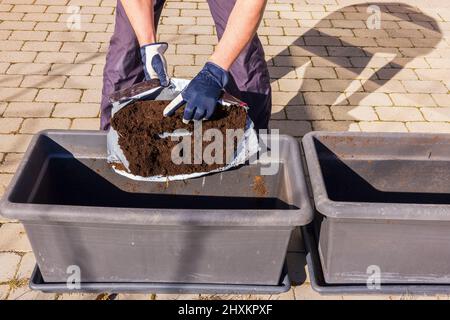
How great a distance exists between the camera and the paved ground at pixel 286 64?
11.2ft

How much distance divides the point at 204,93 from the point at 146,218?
631 millimetres

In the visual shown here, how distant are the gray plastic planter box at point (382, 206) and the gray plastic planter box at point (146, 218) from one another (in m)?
0.19

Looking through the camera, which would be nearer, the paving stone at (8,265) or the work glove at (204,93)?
the work glove at (204,93)

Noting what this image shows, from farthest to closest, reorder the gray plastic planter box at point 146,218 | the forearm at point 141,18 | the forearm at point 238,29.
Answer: the forearm at point 141,18
the forearm at point 238,29
the gray plastic planter box at point 146,218

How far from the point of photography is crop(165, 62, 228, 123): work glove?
2123 mm

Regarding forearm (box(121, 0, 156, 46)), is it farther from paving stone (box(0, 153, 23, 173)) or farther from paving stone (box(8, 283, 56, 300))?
paving stone (box(8, 283, 56, 300))

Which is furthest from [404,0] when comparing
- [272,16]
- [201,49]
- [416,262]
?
[416,262]

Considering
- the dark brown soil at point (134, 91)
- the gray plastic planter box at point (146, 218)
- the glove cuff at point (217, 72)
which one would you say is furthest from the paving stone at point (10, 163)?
the glove cuff at point (217, 72)

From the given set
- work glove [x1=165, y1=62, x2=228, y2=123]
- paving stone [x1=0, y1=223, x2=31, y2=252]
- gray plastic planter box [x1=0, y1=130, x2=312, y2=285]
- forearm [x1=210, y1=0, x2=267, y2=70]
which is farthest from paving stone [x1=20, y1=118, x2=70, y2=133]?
forearm [x1=210, y1=0, x2=267, y2=70]

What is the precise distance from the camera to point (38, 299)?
224cm

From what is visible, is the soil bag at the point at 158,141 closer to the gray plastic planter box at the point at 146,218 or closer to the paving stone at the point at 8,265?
the gray plastic planter box at the point at 146,218

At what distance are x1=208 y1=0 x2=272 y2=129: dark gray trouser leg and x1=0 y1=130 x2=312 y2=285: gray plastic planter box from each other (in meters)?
0.59

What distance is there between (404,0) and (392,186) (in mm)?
3591
